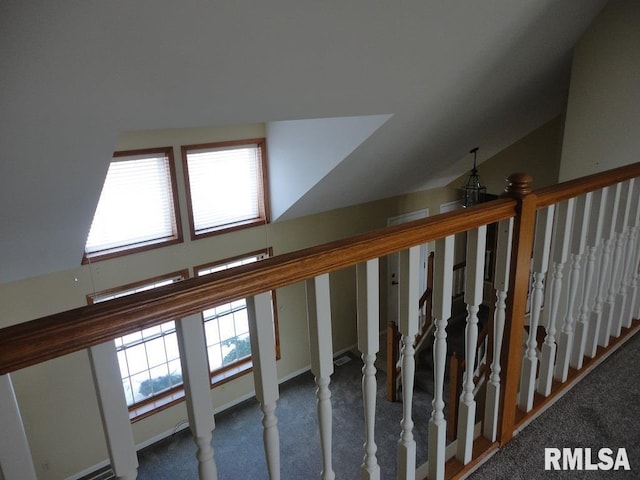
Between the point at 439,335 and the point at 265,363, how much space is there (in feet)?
1.73

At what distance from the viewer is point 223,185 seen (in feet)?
15.7

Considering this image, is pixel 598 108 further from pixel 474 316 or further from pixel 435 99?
pixel 474 316

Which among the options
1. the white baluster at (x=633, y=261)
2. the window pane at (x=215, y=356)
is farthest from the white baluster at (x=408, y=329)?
the window pane at (x=215, y=356)

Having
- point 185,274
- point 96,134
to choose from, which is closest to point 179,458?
point 185,274

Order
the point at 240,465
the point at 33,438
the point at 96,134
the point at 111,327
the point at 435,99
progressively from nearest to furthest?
1. the point at 111,327
2. the point at 96,134
3. the point at 435,99
4. the point at 33,438
5. the point at 240,465

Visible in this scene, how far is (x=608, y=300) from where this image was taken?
1.88 meters

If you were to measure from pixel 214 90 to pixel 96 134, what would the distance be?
643 mm

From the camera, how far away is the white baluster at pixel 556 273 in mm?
1455

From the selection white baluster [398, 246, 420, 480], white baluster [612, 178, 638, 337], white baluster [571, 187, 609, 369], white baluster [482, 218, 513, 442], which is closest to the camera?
white baluster [398, 246, 420, 480]

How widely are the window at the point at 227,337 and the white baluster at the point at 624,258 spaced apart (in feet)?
11.9

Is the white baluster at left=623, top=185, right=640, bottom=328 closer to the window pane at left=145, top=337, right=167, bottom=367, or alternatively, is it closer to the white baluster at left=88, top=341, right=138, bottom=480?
the white baluster at left=88, top=341, right=138, bottom=480

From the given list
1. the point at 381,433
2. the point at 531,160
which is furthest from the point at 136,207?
the point at 531,160

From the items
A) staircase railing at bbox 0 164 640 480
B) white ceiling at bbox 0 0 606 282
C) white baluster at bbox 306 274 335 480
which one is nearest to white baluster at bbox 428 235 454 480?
staircase railing at bbox 0 164 640 480

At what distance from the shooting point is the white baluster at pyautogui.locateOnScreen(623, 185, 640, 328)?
183 centimetres
